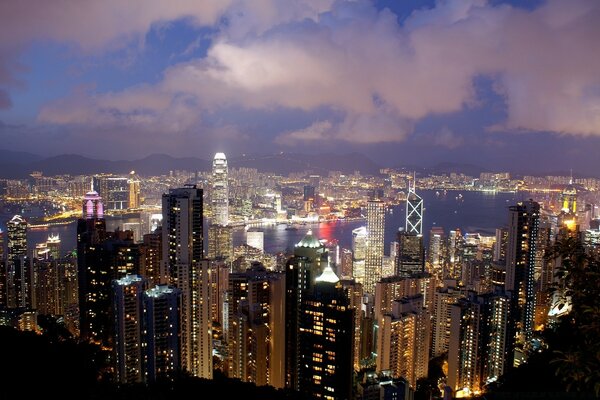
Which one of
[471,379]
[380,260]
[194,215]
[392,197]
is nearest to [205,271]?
[194,215]

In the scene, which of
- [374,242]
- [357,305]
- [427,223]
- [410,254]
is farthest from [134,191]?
[427,223]

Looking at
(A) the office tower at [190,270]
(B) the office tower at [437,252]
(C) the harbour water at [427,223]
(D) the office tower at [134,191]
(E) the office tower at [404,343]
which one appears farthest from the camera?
(D) the office tower at [134,191]

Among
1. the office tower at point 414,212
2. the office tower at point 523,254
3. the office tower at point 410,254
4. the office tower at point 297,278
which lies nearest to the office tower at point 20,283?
the office tower at point 297,278

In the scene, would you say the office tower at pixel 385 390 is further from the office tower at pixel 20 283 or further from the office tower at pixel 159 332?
the office tower at pixel 20 283

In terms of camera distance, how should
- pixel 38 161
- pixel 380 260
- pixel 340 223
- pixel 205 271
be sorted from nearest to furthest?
1. pixel 205 271
2. pixel 380 260
3. pixel 38 161
4. pixel 340 223

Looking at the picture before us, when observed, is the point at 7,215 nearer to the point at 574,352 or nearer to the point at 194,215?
the point at 194,215

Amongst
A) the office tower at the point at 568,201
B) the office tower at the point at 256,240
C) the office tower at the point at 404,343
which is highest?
the office tower at the point at 568,201

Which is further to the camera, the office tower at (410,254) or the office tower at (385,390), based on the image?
the office tower at (410,254)

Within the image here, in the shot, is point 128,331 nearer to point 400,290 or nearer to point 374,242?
point 400,290
